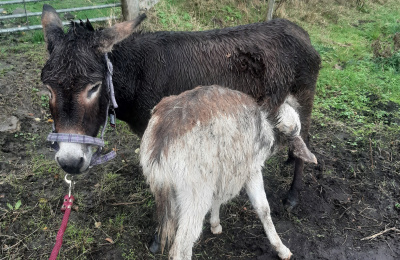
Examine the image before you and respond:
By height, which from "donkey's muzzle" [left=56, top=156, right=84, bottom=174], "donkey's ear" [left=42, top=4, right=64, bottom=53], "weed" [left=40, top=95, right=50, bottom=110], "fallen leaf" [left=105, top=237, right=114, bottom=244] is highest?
"donkey's ear" [left=42, top=4, right=64, bottom=53]

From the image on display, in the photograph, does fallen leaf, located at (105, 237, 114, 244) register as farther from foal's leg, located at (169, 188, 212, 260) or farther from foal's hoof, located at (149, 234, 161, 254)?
foal's leg, located at (169, 188, 212, 260)

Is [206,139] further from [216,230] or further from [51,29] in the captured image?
[51,29]

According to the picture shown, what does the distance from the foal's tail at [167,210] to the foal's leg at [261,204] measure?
0.71m

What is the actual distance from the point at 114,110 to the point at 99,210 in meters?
1.13

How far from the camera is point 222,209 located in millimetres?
3459

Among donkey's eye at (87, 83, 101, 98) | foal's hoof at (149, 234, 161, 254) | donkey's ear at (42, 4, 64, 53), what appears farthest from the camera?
foal's hoof at (149, 234, 161, 254)

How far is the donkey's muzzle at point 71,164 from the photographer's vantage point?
7.91 ft

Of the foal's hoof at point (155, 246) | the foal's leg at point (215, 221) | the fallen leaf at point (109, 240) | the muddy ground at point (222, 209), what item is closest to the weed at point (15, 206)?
the muddy ground at point (222, 209)

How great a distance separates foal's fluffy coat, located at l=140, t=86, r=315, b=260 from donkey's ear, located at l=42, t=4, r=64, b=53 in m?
1.08

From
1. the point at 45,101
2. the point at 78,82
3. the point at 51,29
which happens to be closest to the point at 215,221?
the point at 78,82

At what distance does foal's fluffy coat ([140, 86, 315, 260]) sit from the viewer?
7.01 ft

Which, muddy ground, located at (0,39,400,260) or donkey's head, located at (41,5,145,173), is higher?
donkey's head, located at (41,5,145,173)

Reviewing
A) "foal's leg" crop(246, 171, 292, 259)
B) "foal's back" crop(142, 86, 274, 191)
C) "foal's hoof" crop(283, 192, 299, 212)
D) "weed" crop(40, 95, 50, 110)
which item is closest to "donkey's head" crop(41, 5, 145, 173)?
"foal's back" crop(142, 86, 274, 191)

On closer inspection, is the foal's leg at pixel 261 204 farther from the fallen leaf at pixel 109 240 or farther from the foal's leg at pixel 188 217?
the fallen leaf at pixel 109 240
